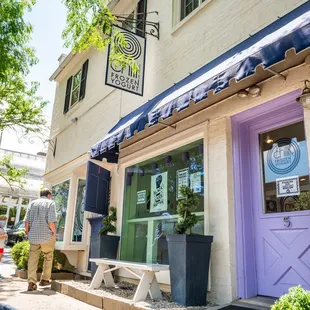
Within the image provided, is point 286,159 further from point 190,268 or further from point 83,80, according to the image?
point 83,80

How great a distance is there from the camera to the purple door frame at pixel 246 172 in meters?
4.15

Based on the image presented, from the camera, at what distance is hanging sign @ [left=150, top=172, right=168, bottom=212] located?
19.5ft

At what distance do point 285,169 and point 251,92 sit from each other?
1110 mm

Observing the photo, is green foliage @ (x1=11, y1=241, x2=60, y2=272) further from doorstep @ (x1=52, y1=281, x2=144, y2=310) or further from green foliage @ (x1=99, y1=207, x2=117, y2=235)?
green foliage @ (x1=99, y1=207, x2=117, y2=235)

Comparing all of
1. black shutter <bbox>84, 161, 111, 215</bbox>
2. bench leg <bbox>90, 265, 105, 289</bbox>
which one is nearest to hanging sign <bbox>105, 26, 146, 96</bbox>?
black shutter <bbox>84, 161, 111, 215</bbox>

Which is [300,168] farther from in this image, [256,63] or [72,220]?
[72,220]

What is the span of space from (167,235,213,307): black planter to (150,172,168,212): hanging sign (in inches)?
68.6

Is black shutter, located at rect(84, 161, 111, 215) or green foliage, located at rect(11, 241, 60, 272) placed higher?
black shutter, located at rect(84, 161, 111, 215)

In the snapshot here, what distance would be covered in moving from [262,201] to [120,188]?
350 cm

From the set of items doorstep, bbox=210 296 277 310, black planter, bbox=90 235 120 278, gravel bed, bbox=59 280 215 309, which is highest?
black planter, bbox=90 235 120 278

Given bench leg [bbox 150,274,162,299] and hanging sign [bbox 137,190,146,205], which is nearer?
bench leg [bbox 150,274,162,299]

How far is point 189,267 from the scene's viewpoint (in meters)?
3.99

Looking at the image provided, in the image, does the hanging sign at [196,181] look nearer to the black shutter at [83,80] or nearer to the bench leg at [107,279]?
the bench leg at [107,279]

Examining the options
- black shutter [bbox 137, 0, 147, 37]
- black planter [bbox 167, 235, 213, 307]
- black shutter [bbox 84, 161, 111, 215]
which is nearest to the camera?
black planter [bbox 167, 235, 213, 307]
